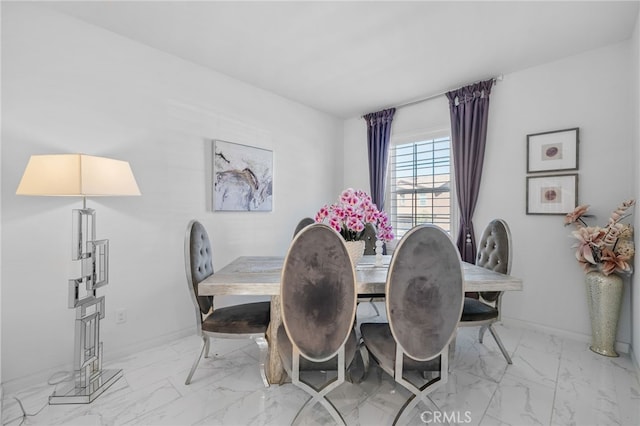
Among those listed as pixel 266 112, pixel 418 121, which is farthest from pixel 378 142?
pixel 266 112

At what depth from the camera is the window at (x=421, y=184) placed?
3.58 m

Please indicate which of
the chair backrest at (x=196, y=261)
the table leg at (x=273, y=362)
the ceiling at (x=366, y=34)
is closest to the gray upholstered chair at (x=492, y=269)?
the table leg at (x=273, y=362)

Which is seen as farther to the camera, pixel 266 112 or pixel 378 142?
pixel 378 142

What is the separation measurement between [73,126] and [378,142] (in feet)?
10.8

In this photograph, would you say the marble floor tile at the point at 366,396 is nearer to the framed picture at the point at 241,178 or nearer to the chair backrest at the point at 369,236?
the chair backrest at the point at 369,236

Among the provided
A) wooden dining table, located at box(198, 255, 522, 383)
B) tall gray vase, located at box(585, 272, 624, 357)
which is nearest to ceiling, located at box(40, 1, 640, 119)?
wooden dining table, located at box(198, 255, 522, 383)

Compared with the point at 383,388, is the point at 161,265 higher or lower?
higher

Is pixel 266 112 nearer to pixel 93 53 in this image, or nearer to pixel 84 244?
pixel 93 53

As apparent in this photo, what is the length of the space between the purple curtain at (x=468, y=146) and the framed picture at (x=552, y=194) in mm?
496

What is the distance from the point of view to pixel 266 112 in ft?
11.3

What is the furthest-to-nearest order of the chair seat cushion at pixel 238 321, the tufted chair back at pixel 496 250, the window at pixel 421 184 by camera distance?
the window at pixel 421 184 < the tufted chair back at pixel 496 250 < the chair seat cushion at pixel 238 321

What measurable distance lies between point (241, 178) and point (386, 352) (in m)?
2.33

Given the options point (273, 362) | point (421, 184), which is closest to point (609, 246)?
point (421, 184)

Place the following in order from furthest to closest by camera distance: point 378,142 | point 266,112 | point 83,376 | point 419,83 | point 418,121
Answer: point 378,142 → point 418,121 → point 266,112 → point 419,83 → point 83,376
